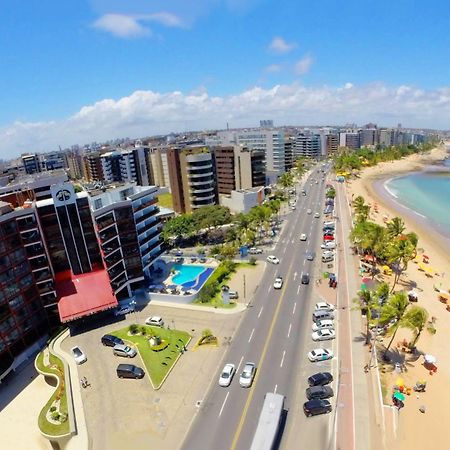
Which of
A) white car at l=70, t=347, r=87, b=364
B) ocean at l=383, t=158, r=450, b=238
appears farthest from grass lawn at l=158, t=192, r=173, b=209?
ocean at l=383, t=158, r=450, b=238

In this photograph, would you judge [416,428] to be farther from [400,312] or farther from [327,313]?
[327,313]

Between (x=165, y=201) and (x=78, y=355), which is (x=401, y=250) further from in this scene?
(x=165, y=201)

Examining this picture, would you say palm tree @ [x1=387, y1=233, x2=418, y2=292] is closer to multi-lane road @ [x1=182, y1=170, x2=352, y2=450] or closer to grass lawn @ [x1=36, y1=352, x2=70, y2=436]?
multi-lane road @ [x1=182, y1=170, x2=352, y2=450]

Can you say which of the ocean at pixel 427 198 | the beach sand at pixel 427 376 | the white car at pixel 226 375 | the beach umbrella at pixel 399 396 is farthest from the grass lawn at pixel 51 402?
the ocean at pixel 427 198

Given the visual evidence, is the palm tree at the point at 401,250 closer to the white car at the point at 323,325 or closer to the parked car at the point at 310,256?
the parked car at the point at 310,256

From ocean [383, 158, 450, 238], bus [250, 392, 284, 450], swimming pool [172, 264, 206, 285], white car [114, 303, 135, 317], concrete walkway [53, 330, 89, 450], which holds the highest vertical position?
bus [250, 392, 284, 450]

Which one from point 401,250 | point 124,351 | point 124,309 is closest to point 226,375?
point 124,351
